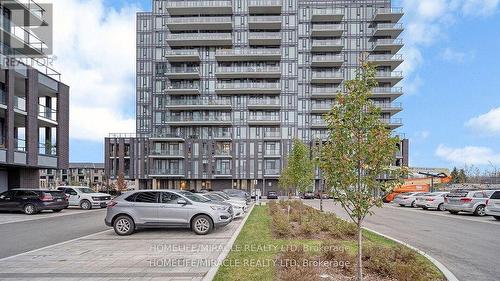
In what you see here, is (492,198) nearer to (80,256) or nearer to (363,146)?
(363,146)

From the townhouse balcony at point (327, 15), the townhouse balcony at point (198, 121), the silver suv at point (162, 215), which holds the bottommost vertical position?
the silver suv at point (162, 215)

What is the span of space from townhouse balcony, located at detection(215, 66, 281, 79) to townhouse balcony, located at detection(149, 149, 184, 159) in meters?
16.2

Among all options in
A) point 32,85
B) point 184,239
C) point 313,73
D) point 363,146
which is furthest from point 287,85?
point 363,146

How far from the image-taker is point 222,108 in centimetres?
6725

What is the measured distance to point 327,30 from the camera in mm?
68000

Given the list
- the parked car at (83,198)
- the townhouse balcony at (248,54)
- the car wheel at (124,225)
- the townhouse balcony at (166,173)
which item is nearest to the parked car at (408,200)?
the parked car at (83,198)

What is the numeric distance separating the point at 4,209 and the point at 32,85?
995 cm

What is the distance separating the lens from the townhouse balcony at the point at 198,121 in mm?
66312

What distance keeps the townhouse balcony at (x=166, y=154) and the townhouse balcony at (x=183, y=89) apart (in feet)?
36.0

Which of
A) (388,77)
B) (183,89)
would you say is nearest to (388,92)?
(388,77)

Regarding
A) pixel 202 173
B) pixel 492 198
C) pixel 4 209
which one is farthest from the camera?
pixel 202 173

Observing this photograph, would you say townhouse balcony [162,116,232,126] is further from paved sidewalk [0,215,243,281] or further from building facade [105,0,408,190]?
paved sidewalk [0,215,243,281]

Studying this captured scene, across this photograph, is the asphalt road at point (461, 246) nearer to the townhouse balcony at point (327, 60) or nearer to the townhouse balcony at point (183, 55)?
the townhouse balcony at point (327, 60)

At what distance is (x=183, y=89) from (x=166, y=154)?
12.4 meters
